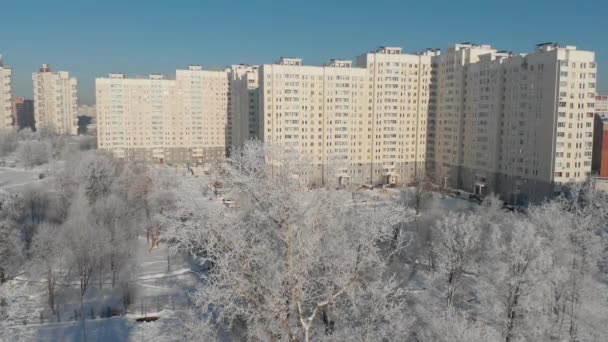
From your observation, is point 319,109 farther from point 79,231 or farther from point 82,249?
point 82,249

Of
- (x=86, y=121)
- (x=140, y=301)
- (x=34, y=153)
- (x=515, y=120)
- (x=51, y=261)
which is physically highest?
(x=86, y=121)

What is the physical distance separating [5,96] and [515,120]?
69442 mm

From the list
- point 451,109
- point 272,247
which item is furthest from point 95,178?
point 451,109

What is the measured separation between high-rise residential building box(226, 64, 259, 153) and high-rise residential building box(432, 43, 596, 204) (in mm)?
17100

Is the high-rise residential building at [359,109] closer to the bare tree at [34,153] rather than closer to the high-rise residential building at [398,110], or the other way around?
the high-rise residential building at [398,110]

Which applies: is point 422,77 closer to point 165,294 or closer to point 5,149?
point 165,294

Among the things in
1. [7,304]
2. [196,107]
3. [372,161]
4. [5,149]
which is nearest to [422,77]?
[372,161]

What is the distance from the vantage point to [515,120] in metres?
34.2

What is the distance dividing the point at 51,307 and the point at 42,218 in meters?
12.3

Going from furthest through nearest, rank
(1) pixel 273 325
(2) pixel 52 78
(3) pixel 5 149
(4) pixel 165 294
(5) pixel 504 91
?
(2) pixel 52 78 → (3) pixel 5 149 → (5) pixel 504 91 → (4) pixel 165 294 → (1) pixel 273 325

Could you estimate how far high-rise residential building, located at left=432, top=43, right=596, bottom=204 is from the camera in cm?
3034

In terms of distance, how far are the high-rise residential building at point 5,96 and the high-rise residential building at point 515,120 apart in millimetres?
60947

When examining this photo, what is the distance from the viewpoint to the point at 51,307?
683 inches

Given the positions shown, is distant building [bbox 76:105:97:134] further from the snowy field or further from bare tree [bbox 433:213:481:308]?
bare tree [bbox 433:213:481:308]
